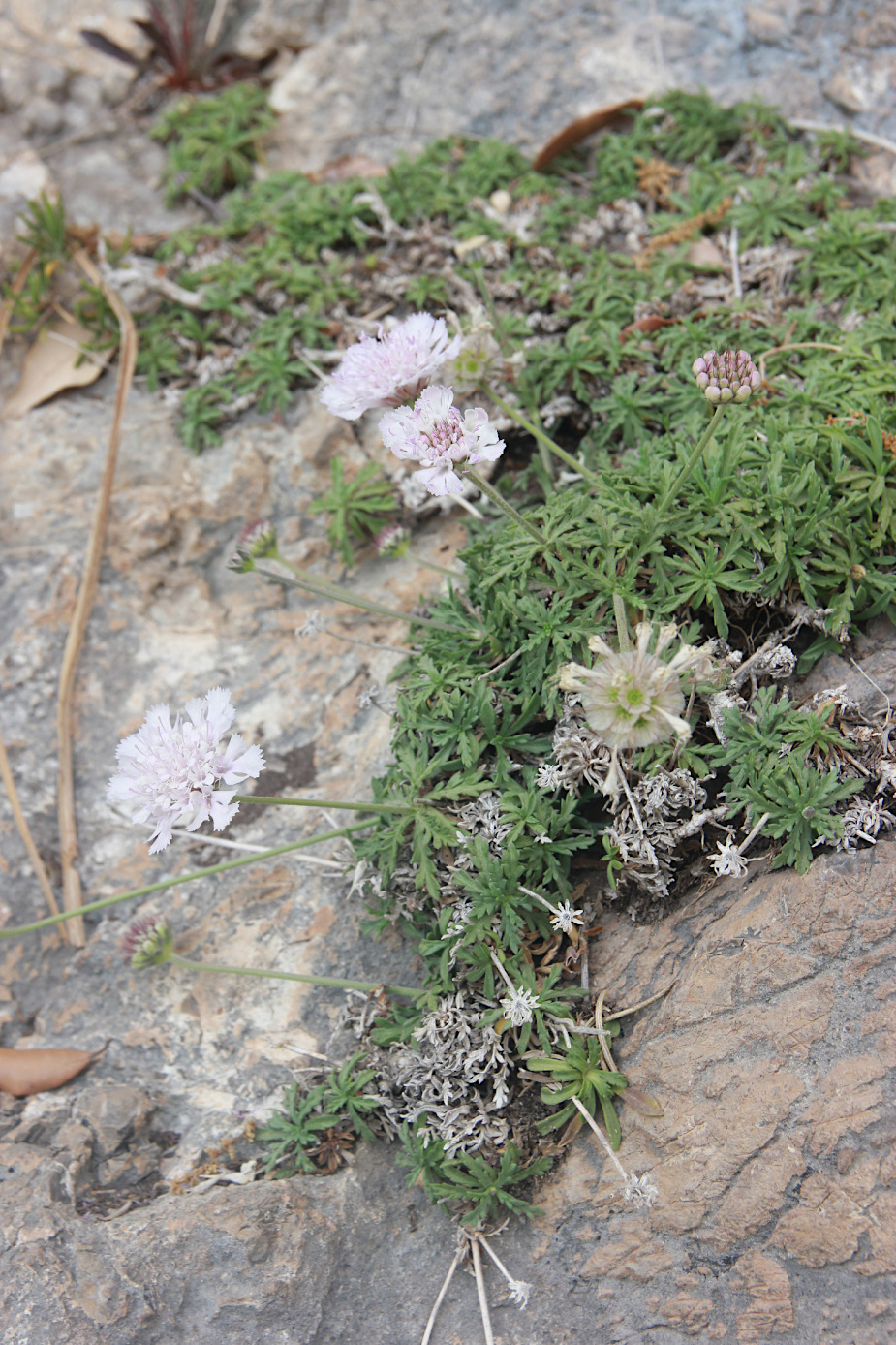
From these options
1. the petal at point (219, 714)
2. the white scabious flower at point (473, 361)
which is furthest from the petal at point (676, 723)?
the white scabious flower at point (473, 361)

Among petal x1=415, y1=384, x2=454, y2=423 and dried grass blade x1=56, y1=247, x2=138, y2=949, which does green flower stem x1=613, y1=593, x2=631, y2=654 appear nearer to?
petal x1=415, y1=384, x2=454, y2=423

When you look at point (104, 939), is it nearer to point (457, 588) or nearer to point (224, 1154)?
point (224, 1154)

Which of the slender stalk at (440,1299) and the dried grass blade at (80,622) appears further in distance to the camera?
the dried grass blade at (80,622)

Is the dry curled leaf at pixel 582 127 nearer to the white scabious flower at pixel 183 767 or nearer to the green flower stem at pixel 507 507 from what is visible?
the green flower stem at pixel 507 507

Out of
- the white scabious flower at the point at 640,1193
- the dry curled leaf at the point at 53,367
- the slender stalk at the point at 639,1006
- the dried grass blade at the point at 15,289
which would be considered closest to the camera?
the white scabious flower at the point at 640,1193

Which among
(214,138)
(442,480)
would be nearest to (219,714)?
(442,480)

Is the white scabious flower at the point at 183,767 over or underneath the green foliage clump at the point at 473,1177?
over

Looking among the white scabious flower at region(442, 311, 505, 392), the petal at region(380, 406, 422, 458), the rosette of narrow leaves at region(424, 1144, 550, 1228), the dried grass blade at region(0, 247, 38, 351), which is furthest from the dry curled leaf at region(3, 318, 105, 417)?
the rosette of narrow leaves at region(424, 1144, 550, 1228)
